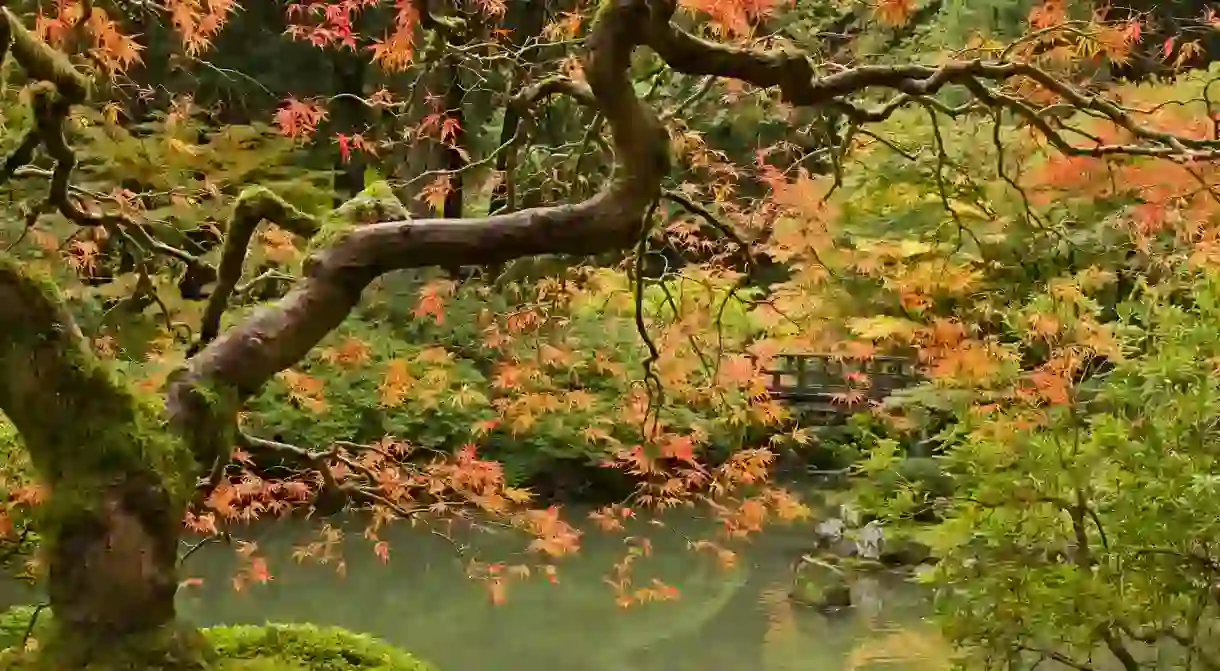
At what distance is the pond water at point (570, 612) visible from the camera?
5.29m

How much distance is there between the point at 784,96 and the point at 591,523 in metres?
6.15

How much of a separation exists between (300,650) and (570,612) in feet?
11.5

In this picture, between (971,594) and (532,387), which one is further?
(532,387)

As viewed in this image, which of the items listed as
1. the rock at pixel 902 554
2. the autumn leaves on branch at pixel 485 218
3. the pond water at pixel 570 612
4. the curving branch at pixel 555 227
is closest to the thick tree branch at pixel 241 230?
the autumn leaves on branch at pixel 485 218

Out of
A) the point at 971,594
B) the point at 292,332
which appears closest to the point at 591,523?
the point at 971,594

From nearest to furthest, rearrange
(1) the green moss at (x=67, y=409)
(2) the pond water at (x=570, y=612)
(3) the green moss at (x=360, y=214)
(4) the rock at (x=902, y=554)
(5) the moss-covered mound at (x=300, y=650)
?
(1) the green moss at (x=67, y=409), (3) the green moss at (x=360, y=214), (5) the moss-covered mound at (x=300, y=650), (2) the pond water at (x=570, y=612), (4) the rock at (x=902, y=554)

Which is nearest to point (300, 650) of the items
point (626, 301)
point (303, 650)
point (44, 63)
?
point (303, 650)

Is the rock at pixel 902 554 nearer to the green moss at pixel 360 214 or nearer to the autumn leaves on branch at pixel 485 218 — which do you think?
the autumn leaves on branch at pixel 485 218

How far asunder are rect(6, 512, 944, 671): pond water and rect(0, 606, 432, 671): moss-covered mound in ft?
8.44

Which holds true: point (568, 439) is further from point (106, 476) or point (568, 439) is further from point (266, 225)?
point (106, 476)

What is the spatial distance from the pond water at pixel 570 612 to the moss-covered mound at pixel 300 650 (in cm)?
257

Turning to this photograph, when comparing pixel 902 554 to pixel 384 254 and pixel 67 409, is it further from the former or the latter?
pixel 67 409

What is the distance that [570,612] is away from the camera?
5.92 m

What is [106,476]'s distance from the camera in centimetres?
192
